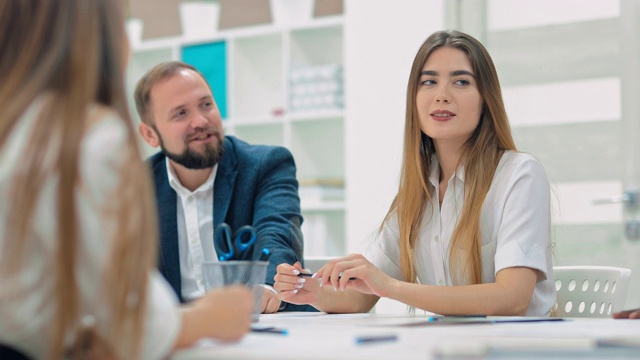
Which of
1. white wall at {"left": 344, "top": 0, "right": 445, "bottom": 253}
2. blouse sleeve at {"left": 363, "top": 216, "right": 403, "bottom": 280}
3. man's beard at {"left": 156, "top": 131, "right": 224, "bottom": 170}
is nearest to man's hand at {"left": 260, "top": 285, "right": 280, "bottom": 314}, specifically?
blouse sleeve at {"left": 363, "top": 216, "right": 403, "bottom": 280}

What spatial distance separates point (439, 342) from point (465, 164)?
115 centimetres

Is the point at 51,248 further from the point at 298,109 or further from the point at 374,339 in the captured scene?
the point at 298,109

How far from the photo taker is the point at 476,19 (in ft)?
14.6

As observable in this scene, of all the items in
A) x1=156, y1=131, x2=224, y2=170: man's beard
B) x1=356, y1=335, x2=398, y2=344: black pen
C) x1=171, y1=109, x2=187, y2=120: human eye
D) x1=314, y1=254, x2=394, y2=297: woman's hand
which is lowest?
x1=314, y1=254, x2=394, y2=297: woman's hand

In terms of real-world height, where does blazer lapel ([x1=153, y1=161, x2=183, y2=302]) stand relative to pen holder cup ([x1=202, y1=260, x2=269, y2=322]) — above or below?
below

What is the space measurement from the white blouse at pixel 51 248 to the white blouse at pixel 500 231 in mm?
1196

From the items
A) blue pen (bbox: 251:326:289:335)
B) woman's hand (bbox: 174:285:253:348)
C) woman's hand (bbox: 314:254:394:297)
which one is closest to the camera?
woman's hand (bbox: 174:285:253:348)

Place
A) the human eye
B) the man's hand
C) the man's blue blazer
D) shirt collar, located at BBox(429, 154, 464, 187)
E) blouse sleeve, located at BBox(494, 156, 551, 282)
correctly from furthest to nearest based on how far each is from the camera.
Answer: the human eye < the man's blue blazer < shirt collar, located at BBox(429, 154, 464, 187) < the man's hand < blouse sleeve, located at BBox(494, 156, 551, 282)

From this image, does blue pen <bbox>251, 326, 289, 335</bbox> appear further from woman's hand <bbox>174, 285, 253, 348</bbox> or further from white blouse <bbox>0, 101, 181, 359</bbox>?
white blouse <bbox>0, 101, 181, 359</bbox>

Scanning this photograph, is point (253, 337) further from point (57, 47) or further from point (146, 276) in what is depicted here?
point (57, 47)

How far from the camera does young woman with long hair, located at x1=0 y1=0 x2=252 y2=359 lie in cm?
103

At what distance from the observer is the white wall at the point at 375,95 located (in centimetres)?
457

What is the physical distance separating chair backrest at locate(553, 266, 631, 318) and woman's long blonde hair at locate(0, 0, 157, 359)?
1.35 m

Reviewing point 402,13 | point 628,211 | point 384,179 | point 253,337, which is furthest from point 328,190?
point 253,337
